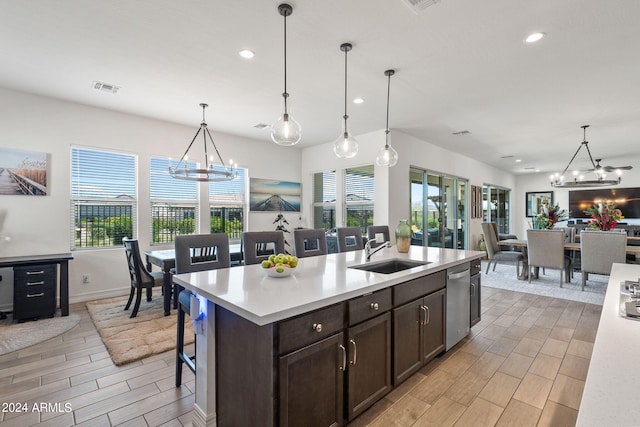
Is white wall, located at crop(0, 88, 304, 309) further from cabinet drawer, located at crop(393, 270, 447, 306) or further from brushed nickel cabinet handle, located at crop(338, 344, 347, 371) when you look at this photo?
brushed nickel cabinet handle, located at crop(338, 344, 347, 371)

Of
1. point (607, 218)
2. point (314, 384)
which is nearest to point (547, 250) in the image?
point (607, 218)

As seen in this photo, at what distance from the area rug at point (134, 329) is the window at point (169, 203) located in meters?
1.35

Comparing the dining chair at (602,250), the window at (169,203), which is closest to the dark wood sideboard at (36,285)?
the window at (169,203)

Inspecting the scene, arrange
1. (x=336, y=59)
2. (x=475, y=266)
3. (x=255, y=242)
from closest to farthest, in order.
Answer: (x=255, y=242)
(x=336, y=59)
(x=475, y=266)

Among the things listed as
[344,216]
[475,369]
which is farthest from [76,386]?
[344,216]

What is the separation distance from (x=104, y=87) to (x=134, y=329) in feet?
9.79

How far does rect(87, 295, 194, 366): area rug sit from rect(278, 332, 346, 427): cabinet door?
6.38ft

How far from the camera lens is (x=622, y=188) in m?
9.14

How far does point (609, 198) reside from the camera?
30.9 ft

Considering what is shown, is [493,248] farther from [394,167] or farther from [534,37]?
[534,37]

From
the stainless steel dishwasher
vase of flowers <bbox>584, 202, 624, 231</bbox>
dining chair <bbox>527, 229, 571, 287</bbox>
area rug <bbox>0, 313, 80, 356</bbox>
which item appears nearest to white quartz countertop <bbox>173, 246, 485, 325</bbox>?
the stainless steel dishwasher

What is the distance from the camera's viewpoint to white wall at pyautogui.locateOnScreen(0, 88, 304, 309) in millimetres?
3988

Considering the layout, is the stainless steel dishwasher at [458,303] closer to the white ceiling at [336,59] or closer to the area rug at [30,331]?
the white ceiling at [336,59]

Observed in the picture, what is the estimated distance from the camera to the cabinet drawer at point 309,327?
1415mm
